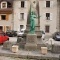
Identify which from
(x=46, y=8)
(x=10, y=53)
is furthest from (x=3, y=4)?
(x=10, y=53)

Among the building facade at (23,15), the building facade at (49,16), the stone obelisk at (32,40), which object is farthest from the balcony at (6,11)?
the stone obelisk at (32,40)

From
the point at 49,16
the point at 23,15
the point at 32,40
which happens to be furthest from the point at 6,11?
the point at 32,40

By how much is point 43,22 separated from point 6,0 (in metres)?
9.36

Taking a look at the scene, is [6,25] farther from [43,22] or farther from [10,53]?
[10,53]

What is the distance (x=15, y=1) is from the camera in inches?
1615

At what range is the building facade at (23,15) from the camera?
131 ft

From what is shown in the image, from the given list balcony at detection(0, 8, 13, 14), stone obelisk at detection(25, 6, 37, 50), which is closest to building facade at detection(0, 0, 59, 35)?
balcony at detection(0, 8, 13, 14)

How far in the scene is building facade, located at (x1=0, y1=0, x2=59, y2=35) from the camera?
39816 mm

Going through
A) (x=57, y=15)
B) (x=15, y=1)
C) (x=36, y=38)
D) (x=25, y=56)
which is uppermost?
(x=15, y=1)

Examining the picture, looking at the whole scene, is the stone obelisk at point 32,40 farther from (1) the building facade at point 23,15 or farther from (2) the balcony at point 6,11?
(2) the balcony at point 6,11

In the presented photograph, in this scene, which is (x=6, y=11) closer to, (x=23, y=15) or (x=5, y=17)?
(x=5, y=17)

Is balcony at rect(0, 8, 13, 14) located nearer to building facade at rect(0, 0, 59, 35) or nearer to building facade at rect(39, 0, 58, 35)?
building facade at rect(0, 0, 59, 35)

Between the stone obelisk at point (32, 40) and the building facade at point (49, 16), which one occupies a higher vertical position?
the building facade at point (49, 16)

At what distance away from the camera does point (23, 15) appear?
41.1m
